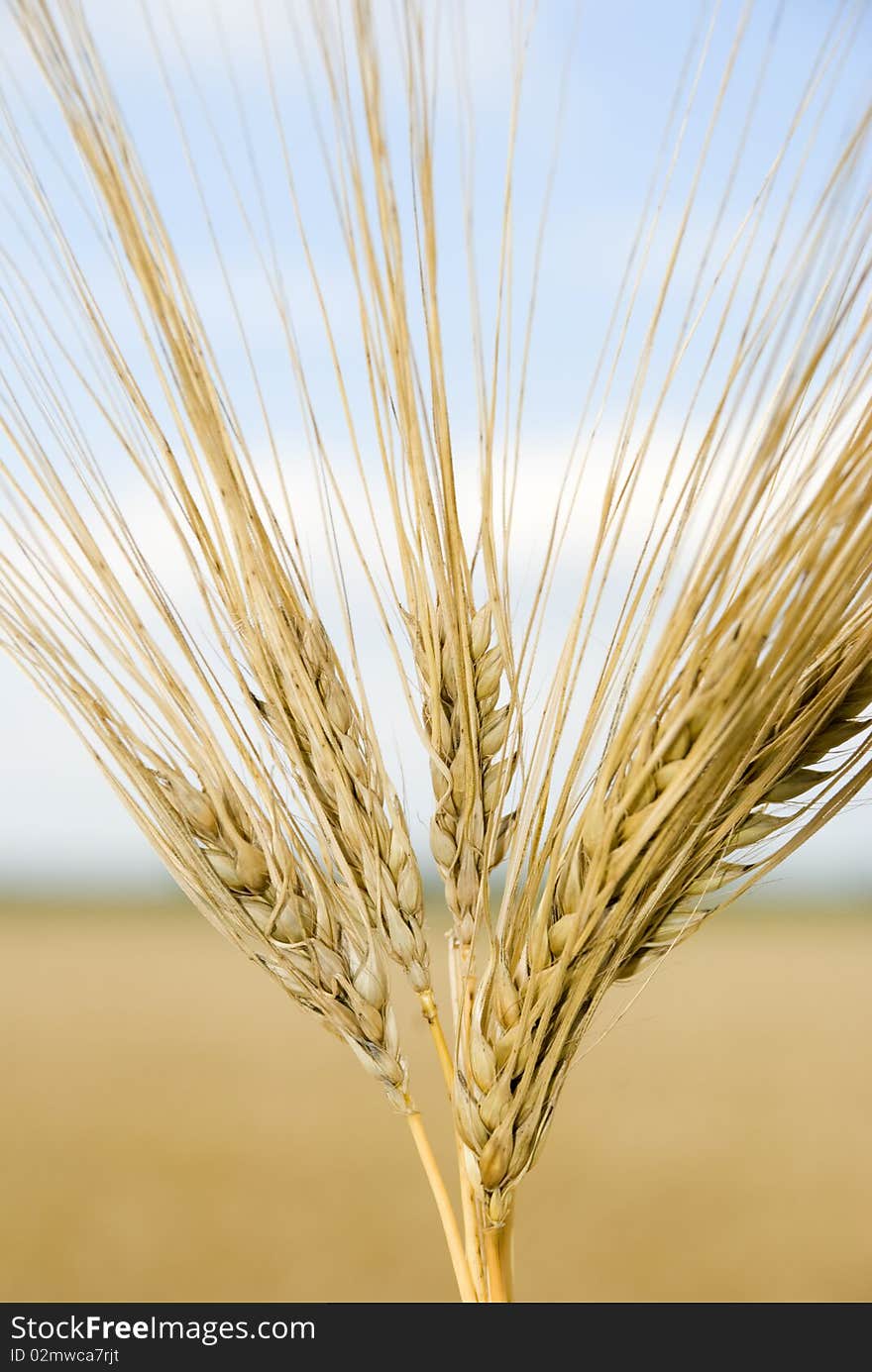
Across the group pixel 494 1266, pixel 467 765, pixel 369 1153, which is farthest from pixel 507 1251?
pixel 369 1153

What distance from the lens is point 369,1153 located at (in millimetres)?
2119

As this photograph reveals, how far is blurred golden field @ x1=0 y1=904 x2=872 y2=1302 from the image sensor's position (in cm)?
183

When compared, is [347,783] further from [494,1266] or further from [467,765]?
[494,1266]

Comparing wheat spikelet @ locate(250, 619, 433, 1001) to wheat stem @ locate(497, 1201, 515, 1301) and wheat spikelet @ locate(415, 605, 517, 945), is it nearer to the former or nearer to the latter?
wheat spikelet @ locate(415, 605, 517, 945)

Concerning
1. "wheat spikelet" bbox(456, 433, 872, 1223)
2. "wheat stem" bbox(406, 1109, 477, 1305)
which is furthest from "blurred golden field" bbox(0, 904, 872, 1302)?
"wheat spikelet" bbox(456, 433, 872, 1223)

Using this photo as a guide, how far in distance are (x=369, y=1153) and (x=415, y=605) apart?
1965mm

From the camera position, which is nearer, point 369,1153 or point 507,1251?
point 507,1251

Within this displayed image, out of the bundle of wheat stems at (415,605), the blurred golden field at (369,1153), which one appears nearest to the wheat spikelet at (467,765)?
the bundle of wheat stems at (415,605)

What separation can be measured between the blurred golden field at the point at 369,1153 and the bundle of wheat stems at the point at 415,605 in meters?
1.60

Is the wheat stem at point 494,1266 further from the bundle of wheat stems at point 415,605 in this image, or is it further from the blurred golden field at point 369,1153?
the blurred golden field at point 369,1153

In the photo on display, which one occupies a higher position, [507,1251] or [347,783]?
[347,783]
